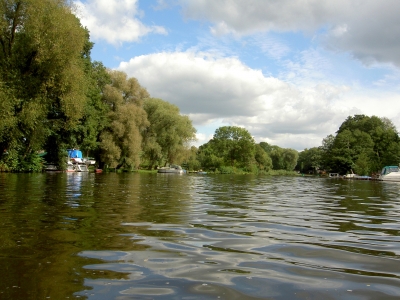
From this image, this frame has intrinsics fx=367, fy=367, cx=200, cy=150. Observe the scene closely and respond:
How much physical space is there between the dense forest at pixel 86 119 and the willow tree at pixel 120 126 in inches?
5.2

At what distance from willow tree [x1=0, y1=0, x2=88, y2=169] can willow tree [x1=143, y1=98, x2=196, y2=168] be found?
1195 inches

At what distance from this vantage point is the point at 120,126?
154ft

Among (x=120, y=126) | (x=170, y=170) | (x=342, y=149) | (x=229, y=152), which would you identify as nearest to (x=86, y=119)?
(x=120, y=126)

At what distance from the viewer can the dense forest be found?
2430 centimetres

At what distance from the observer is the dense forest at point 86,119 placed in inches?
957

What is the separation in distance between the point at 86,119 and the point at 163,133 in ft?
68.3

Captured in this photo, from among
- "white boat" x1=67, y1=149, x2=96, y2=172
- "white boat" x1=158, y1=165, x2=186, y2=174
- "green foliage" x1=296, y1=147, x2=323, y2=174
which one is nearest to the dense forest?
"white boat" x1=158, y1=165, x2=186, y2=174

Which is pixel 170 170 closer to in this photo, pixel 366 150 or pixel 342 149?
pixel 342 149

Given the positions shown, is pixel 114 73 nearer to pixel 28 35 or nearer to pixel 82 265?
pixel 28 35

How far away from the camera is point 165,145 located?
197 ft

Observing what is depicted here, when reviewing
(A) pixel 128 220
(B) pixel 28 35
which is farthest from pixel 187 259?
(B) pixel 28 35

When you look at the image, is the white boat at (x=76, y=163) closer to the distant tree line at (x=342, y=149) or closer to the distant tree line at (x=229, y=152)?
the distant tree line at (x=342, y=149)

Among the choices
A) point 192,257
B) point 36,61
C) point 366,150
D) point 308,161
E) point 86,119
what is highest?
point 36,61

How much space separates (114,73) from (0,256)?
163 feet
